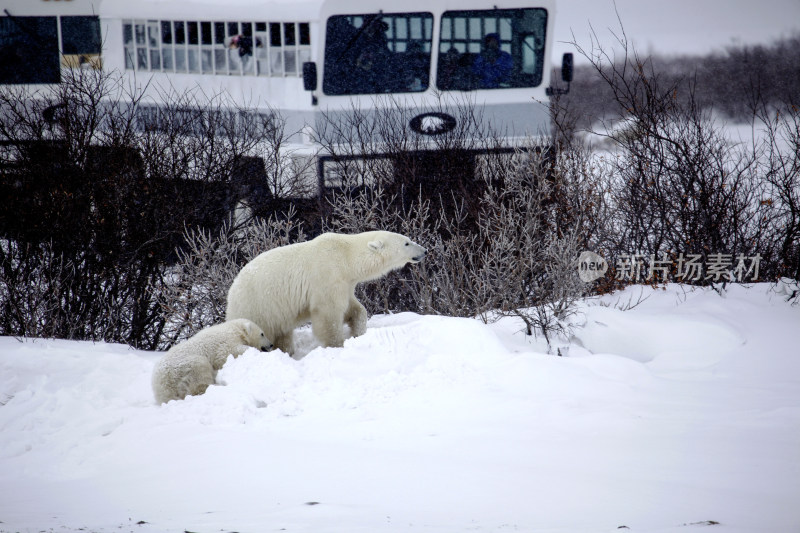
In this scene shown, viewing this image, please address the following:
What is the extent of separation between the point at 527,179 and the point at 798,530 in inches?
207

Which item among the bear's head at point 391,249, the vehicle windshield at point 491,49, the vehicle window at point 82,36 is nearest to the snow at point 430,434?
the bear's head at point 391,249

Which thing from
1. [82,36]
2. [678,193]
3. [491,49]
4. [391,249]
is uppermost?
[82,36]

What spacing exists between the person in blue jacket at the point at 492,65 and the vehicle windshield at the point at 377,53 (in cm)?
62

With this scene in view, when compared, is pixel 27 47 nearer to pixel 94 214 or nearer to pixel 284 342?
pixel 94 214

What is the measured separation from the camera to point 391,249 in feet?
15.3

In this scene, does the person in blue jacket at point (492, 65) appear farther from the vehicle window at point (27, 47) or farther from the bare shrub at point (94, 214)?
the vehicle window at point (27, 47)

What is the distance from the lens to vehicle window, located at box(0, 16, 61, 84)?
10.4 metres

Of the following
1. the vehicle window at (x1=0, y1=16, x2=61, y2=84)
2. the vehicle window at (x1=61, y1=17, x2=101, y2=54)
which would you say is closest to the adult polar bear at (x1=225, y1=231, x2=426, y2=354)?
the vehicle window at (x1=61, y1=17, x2=101, y2=54)

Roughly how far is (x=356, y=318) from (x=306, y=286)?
1.49 ft

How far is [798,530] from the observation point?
2252 millimetres

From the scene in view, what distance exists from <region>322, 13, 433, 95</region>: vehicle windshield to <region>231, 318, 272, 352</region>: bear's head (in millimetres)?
4573

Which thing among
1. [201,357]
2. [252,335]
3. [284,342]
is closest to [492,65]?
[284,342]

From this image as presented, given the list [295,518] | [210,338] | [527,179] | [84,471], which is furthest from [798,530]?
[527,179]

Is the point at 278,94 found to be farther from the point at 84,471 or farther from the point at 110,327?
the point at 84,471
